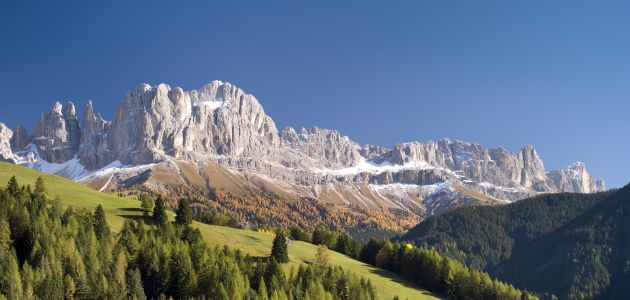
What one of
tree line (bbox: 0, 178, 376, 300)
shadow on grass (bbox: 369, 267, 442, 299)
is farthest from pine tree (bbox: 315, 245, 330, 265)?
shadow on grass (bbox: 369, 267, 442, 299)

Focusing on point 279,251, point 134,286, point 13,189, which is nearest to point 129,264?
point 134,286

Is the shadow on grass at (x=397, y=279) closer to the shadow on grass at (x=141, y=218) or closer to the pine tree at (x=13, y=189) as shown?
the shadow on grass at (x=141, y=218)

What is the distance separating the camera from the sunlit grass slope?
139 metres

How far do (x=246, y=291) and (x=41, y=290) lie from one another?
32.7 meters

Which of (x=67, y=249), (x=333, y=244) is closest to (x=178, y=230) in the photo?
(x=67, y=249)

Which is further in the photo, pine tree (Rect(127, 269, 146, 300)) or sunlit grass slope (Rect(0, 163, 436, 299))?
sunlit grass slope (Rect(0, 163, 436, 299))

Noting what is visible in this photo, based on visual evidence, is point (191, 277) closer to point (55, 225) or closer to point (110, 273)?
point (110, 273)

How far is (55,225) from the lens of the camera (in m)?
101

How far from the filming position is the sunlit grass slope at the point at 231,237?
455 ft

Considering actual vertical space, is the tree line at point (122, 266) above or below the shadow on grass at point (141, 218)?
below

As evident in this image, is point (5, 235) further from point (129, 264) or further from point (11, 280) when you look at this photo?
point (129, 264)

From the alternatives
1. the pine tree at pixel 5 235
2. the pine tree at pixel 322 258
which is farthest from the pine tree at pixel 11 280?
the pine tree at pixel 322 258

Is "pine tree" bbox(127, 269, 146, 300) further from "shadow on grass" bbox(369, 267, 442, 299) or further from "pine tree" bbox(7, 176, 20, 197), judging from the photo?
"shadow on grass" bbox(369, 267, 442, 299)

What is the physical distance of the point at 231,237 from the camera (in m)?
152
